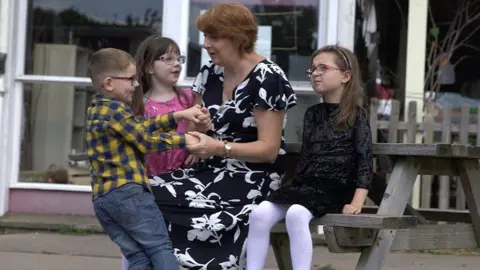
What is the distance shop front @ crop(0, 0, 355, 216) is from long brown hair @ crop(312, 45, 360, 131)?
248 centimetres

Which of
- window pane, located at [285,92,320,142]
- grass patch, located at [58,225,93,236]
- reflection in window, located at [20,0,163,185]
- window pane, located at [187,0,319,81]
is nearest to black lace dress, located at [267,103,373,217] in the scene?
window pane, located at [285,92,320,142]

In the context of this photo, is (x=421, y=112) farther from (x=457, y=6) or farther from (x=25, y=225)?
(x=25, y=225)

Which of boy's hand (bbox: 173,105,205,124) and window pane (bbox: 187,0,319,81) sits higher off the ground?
window pane (bbox: 187,0,319,81)

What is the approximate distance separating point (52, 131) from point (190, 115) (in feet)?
12.0

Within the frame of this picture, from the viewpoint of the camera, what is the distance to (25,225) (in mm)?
6328

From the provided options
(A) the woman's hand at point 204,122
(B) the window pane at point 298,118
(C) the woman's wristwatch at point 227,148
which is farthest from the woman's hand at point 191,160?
(B) the window pane at point 298,118

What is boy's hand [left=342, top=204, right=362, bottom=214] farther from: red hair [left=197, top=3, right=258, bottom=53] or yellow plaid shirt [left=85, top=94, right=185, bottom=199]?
red hair [left=197, top=3, right=258, bottom=53]

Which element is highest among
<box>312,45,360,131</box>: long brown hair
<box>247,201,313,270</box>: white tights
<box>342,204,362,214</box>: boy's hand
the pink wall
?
<box>312,45,360,131</box>: long brown hair

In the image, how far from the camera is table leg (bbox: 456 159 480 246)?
395 centimetres

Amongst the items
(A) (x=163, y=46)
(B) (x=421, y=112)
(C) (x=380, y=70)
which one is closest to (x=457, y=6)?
(C) (x=380, y=70)

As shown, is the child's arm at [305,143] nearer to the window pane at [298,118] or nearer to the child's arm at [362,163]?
the child's arm at [362,163]

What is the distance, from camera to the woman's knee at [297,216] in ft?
11.3

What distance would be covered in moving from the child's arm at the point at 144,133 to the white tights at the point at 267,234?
429mm

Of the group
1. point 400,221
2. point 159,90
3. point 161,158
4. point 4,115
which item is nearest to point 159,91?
point 159,90
